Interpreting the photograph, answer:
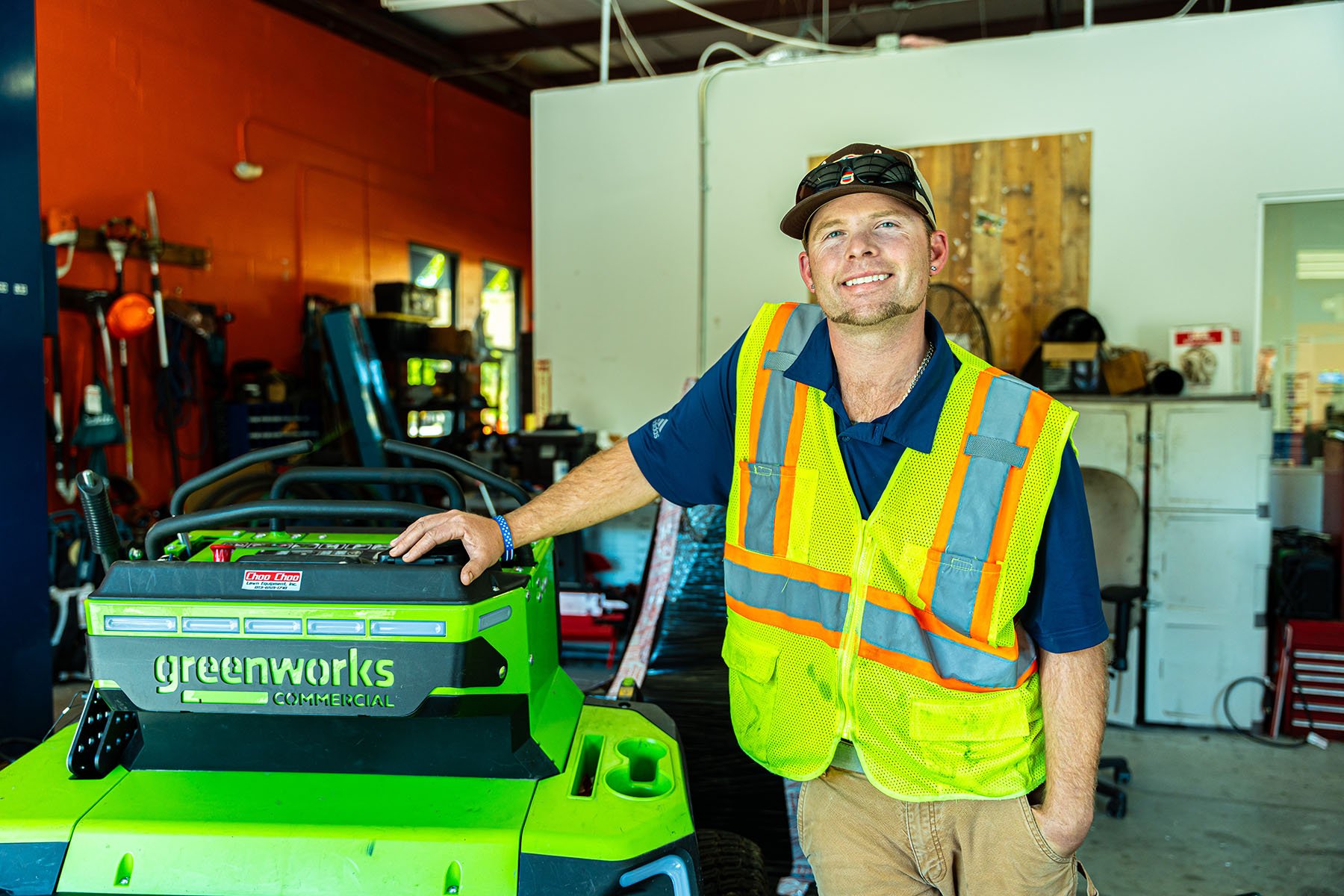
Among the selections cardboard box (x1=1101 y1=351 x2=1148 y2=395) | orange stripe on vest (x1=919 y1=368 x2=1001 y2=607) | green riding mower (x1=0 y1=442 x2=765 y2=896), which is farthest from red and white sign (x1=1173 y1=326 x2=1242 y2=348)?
green riding mower (x1=0 y1=442 x2=765 y2=896)

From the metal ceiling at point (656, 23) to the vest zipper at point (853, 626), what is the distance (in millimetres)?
6728

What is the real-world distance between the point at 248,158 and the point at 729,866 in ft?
22.5

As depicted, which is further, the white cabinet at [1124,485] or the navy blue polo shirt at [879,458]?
the white cabinet at [1124,485]

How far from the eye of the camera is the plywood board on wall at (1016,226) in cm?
507

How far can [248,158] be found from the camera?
7.14 metres

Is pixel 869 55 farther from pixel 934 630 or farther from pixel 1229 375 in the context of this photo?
pixel 934 630

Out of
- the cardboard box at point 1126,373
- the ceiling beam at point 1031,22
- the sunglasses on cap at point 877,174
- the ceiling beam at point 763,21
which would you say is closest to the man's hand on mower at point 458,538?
the sunglasses on cap at point 877,174

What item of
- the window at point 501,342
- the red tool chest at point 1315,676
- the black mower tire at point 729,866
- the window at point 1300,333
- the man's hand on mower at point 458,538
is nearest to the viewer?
the man's hand on mower at point 458,538

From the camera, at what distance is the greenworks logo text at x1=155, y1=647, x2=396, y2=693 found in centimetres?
126

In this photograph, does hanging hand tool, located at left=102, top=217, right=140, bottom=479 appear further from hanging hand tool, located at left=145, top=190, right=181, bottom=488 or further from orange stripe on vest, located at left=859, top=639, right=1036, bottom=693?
orange stripe on vest, located at left=859, top=639, right=1036, bottom=693

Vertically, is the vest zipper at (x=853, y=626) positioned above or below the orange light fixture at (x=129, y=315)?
below

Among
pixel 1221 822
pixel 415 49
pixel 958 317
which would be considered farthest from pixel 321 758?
pixel 415 49

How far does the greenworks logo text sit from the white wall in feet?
15.1

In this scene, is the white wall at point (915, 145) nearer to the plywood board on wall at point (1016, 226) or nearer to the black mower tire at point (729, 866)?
the plywood board on wall at point (1016, 226)
